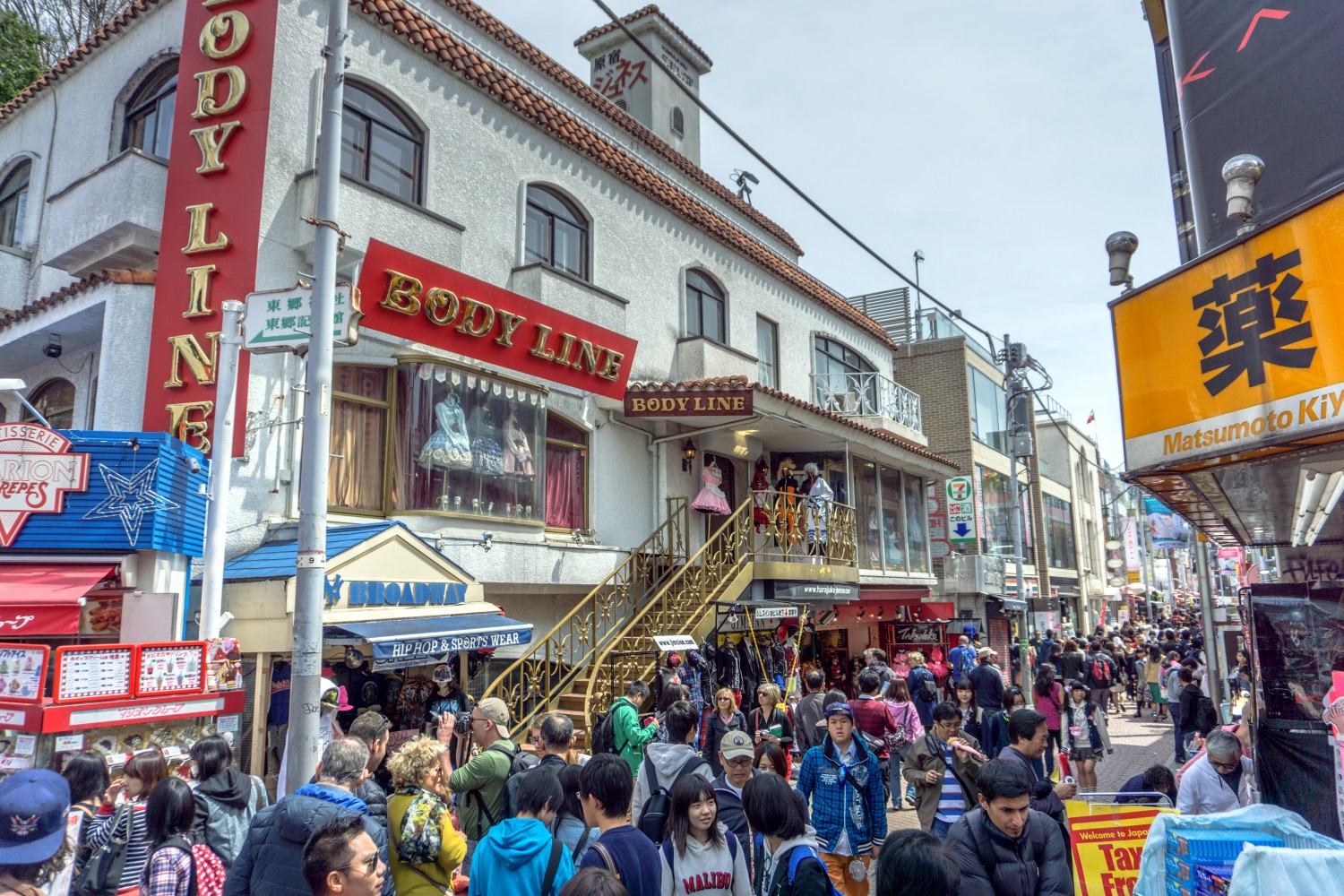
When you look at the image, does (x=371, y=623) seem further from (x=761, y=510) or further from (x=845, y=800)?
(x=761, y=510)

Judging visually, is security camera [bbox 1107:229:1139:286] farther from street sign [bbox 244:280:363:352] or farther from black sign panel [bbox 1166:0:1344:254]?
street sign [bbox 244:280:363:352]

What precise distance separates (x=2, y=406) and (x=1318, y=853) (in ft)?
52.2

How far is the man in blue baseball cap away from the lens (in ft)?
10.9

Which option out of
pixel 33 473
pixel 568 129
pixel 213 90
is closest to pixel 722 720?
pixel 33 473

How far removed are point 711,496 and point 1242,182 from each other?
10.9 m

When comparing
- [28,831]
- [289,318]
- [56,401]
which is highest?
[56,401]

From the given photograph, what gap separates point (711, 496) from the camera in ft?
51.0

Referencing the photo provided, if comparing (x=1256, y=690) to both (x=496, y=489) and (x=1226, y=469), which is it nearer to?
(x=1226, y=469)

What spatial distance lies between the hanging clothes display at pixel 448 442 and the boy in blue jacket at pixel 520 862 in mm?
7832

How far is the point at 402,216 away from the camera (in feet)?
37.1

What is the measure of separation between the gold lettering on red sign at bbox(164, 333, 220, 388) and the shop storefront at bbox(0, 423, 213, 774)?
99cm

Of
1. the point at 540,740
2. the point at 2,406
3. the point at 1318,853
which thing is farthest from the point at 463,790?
the point at 2,406

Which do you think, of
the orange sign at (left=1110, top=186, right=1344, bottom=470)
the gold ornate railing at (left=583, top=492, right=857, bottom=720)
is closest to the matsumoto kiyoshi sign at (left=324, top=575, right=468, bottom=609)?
the gold ornate railing at (left=583, top=492, right=857, bottom=720)

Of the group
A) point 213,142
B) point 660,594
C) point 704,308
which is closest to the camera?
point 213,142
